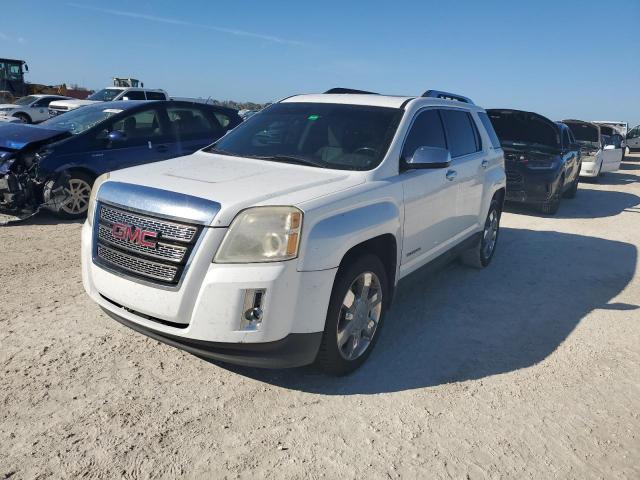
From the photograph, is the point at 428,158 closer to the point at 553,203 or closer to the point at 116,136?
the point at 116,136

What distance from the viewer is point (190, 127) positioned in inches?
314

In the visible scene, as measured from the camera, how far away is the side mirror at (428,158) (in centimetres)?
364

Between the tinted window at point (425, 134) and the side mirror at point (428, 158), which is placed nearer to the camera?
the side mirror at point (428, 158)

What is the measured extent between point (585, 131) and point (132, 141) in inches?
550

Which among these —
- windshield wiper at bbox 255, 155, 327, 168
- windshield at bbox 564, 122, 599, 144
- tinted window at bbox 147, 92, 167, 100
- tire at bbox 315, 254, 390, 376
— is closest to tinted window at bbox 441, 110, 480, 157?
windshield wiper at bbox 255, 155, 327, 168

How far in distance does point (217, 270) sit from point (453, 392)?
1699 mm

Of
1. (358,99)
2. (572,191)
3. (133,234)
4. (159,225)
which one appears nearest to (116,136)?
(358,99)

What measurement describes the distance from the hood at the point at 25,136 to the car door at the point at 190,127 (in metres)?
1.46

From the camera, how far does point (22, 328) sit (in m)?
3.72

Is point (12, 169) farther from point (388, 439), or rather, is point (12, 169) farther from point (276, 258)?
point (388, 439)

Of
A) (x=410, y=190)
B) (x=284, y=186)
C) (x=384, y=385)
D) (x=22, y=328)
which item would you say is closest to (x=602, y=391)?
(x=384, y=385)

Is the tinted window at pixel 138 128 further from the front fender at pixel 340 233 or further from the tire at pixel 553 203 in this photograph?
the tire at pixel 553 203

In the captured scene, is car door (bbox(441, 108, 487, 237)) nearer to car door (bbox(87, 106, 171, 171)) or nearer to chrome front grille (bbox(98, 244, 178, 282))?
chrome front grille (bbox(98, 244, 178, 282))

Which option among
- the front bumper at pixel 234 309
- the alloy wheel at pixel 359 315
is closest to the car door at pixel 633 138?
the alloy wheel at pixel 359 315
